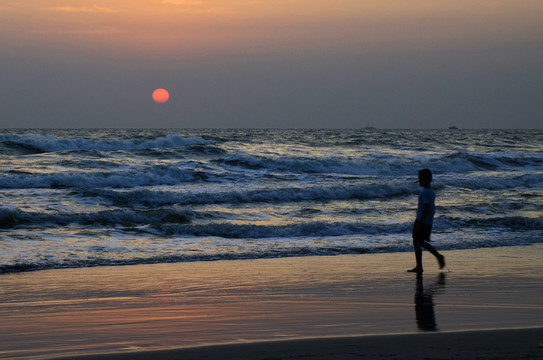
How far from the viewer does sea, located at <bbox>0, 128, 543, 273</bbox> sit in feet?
38.6

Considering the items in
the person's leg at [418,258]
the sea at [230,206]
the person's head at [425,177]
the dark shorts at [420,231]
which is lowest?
the sea at [230,206]

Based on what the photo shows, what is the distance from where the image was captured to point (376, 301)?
716cm

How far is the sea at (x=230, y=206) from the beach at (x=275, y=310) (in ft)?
5.94

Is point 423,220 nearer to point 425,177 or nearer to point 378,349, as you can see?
point 425,177

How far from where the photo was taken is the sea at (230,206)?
11.8m

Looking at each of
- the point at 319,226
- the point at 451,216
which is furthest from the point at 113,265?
the point at 451,216

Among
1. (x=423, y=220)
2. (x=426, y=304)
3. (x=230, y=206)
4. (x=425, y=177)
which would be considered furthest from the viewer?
(x=230, y=206)

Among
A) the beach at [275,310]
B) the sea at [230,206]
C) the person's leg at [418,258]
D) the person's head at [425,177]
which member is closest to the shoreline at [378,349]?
the beach at [275,310]

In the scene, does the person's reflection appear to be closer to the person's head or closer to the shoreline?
the shoreline

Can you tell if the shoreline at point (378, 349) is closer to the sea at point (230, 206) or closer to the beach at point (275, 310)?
the beach at point (275, 310)

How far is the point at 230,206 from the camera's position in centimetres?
1881

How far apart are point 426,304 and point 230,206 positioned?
12152mm

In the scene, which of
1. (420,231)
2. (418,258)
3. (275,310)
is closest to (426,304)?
(275,310)

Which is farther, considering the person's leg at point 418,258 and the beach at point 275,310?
the person's leg at point 418,258
